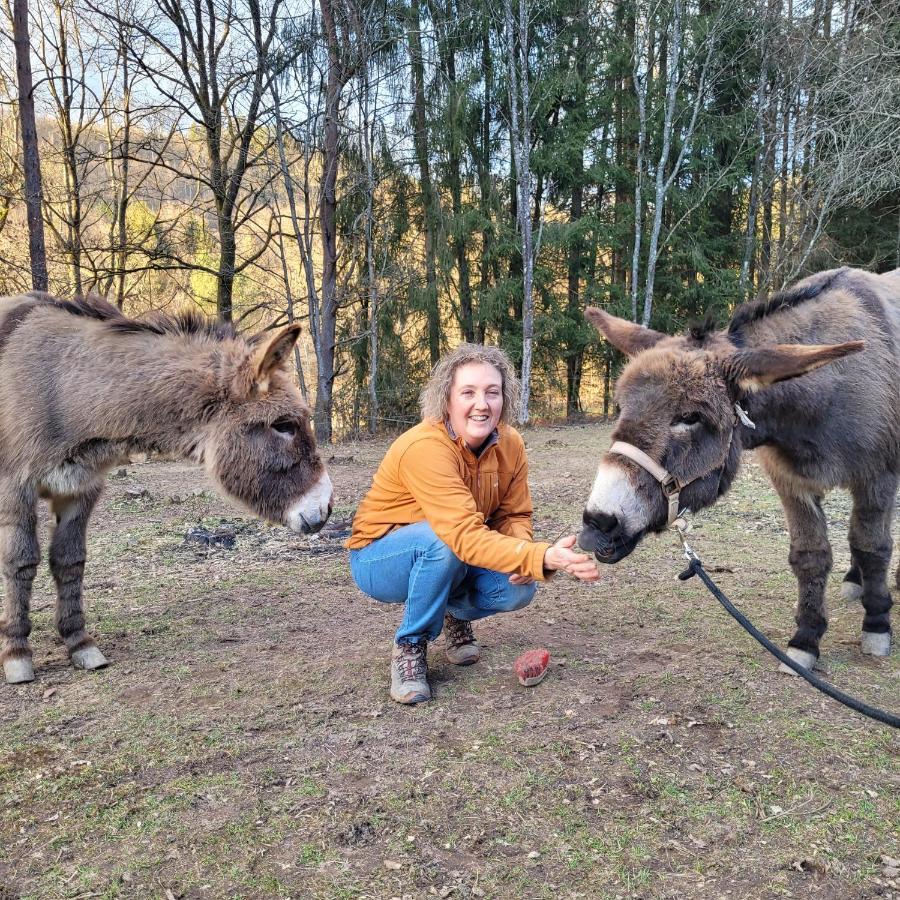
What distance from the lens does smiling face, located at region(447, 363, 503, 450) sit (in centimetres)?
288

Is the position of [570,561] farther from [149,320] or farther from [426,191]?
[426,191]

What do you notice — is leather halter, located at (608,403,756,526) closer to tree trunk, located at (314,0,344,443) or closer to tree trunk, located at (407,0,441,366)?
tree trunk, located at (314,0,344,443)

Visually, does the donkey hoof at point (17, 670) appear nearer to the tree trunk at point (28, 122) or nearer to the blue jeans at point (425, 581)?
the blue jeans at point (425, 581)

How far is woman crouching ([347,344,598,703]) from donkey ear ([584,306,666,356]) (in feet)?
1.72

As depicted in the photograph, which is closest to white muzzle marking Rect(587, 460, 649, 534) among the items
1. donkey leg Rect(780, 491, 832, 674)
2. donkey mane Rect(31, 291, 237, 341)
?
donkey leg Rect(780, 491, 832, 674)

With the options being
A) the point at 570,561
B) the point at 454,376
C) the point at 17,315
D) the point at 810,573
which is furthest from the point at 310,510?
the point at 810,573

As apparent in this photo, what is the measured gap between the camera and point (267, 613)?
14.0ft

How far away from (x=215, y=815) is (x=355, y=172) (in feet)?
51.5

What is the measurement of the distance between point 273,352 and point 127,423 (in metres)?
0.79

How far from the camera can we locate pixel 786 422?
3.02 metres

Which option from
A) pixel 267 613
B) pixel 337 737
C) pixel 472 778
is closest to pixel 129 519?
pixel 267 613

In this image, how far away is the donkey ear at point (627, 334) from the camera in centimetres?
305

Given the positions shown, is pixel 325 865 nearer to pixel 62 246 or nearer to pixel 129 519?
pixel 129 519

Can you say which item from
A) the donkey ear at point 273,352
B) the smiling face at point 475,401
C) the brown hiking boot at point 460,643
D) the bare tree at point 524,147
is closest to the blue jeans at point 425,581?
the brown hiking boot at point 460,643
